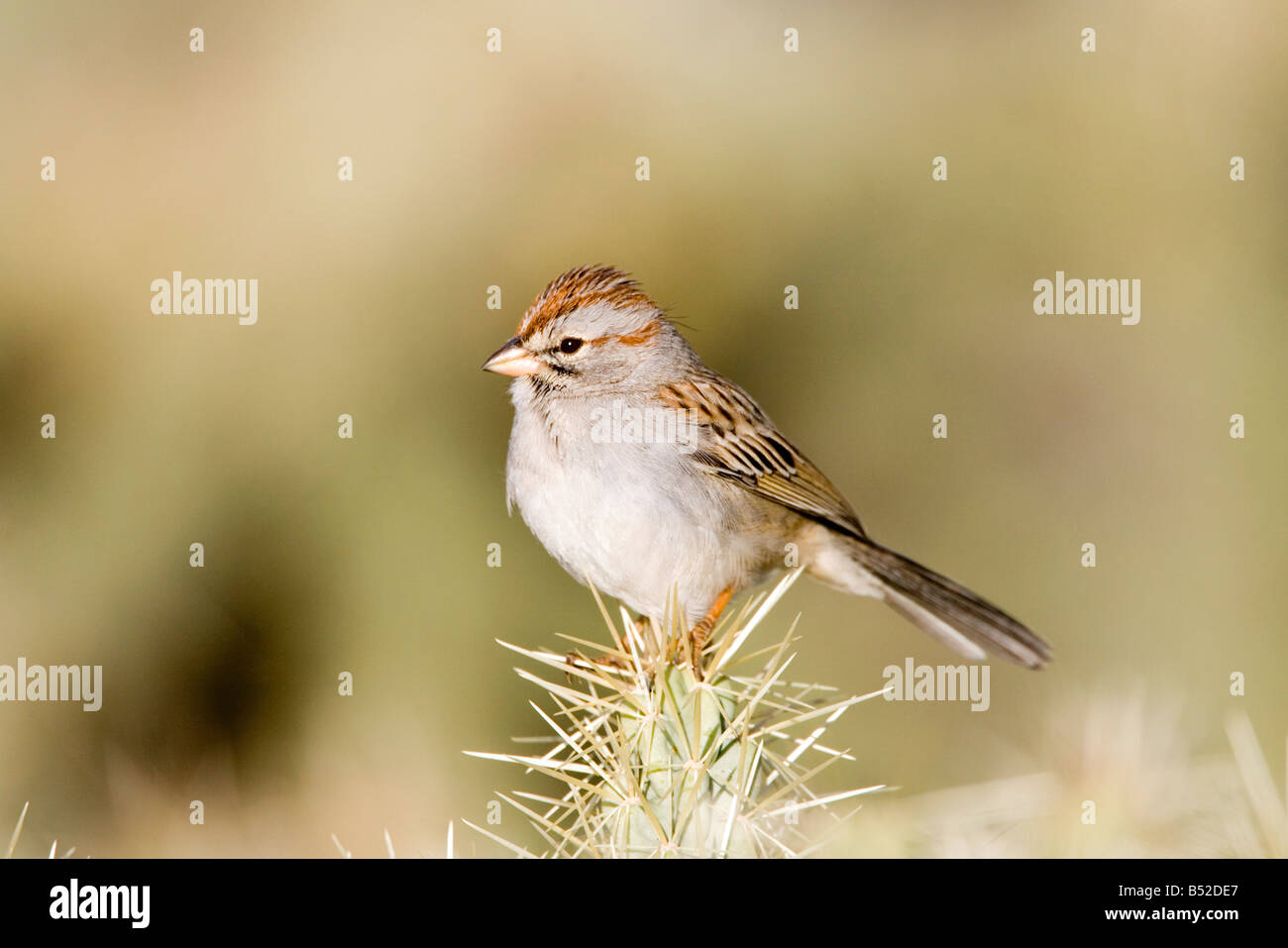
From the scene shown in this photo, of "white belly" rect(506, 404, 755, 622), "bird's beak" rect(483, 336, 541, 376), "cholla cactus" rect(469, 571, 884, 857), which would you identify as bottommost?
"cholla cactus" rect(469, 571, 884, 857)

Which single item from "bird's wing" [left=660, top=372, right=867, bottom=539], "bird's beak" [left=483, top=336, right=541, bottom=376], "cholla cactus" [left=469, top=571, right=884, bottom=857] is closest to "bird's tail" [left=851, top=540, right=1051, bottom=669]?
"bird's wing" [left=660, top=372, right=867, bottom=539]

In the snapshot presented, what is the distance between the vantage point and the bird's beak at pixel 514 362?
11.3 feet

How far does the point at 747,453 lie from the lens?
3.70 m

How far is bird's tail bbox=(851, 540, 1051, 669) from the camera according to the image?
334 centimetres

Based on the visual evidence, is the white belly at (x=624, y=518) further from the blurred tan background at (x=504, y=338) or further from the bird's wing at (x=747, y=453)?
the blurred tan background at (x=504, y=338)

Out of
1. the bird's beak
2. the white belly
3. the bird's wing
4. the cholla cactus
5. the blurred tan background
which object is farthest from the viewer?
the blurred tan background

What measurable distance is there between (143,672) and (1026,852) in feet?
20.6

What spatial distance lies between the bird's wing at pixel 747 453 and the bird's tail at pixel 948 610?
0.13 metres

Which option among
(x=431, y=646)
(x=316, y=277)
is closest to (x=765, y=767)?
(x=431, y=646)

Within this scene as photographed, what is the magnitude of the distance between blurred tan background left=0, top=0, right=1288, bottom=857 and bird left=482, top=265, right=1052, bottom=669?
2.47 meters

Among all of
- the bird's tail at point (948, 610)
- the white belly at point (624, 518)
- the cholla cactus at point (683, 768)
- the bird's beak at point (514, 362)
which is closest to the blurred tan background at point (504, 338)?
the bird's tail at point (948, 610)

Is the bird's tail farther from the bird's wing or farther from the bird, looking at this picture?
the bird's wing

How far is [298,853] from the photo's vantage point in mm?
2969

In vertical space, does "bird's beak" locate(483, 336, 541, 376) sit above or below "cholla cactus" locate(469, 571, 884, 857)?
above
